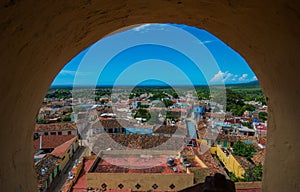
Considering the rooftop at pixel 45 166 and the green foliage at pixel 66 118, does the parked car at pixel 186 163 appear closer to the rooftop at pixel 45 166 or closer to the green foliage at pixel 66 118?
the rooftop at pixel 45 166

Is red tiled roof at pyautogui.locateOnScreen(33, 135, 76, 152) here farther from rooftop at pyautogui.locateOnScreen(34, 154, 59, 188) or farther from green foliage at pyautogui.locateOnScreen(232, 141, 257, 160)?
green foliage at pyautogui.locateOnScreen(232, 141, 257, 160)

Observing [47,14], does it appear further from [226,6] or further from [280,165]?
[280,165]

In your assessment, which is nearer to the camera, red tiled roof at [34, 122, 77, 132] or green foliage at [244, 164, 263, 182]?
green foliage at [244, 164, 263, 182]

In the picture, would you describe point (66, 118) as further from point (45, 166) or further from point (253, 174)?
point (253, 174)

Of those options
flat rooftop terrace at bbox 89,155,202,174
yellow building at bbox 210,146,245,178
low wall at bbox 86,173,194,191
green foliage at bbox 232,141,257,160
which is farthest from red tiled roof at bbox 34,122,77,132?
green foliage at bbox 232,141,257,160

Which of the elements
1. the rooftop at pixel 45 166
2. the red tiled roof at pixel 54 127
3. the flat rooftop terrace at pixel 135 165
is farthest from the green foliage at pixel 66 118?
the flat rooftop terrace at pixel 135 165

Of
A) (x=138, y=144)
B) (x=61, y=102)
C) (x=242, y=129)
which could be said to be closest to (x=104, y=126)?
(x=138, y=144)
